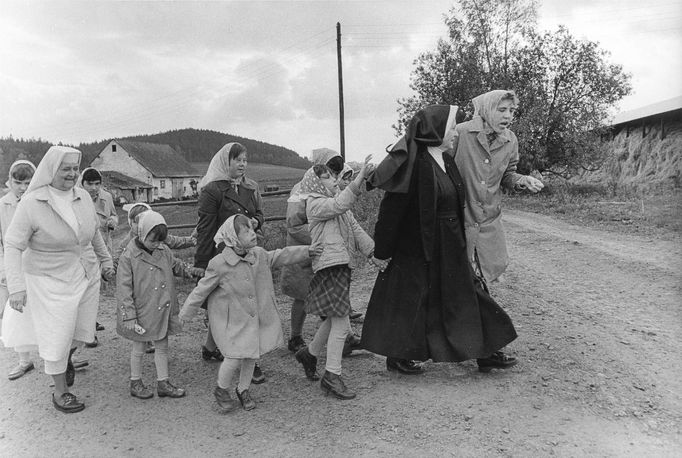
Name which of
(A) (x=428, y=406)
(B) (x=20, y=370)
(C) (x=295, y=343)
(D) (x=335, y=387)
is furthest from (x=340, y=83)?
(A) (x=428, y=406)

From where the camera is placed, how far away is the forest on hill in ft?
17.3

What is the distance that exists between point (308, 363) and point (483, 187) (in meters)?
1.93

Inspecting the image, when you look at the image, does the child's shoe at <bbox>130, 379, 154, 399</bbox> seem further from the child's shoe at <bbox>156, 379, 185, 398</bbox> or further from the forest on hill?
the forest on hill

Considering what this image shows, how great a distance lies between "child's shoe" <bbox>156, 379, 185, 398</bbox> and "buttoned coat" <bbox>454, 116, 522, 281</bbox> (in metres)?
2.46

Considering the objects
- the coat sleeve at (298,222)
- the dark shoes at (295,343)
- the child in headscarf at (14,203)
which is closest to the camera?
the coat sleeve at (298,222)

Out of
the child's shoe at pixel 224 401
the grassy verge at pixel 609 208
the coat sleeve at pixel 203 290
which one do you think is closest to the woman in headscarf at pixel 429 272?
the child's shoe at pixel 224 401

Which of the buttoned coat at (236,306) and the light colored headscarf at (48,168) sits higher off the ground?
the light colored headscarf at (48,168)

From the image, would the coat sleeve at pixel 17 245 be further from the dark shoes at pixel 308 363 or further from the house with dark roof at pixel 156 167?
the house with dark roof at pixel 156 167

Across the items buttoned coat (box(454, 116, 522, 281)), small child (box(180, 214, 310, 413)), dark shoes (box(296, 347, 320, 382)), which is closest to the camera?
small child (box(180, 214, 310, 413))

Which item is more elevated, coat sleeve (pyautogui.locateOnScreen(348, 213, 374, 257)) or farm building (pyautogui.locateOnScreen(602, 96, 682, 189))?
farm building (pyautogui.locateOnScreen(602, 96, 682, 189))

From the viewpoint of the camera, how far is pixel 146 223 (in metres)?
4.17

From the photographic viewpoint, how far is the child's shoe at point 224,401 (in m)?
3.88

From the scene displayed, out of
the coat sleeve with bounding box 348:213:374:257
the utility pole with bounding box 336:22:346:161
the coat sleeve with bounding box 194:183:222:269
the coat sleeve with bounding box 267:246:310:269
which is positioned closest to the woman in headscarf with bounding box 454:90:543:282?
the coat sleeve with bounding box 348:213:374:257

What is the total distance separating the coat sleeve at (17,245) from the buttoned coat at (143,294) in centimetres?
64
